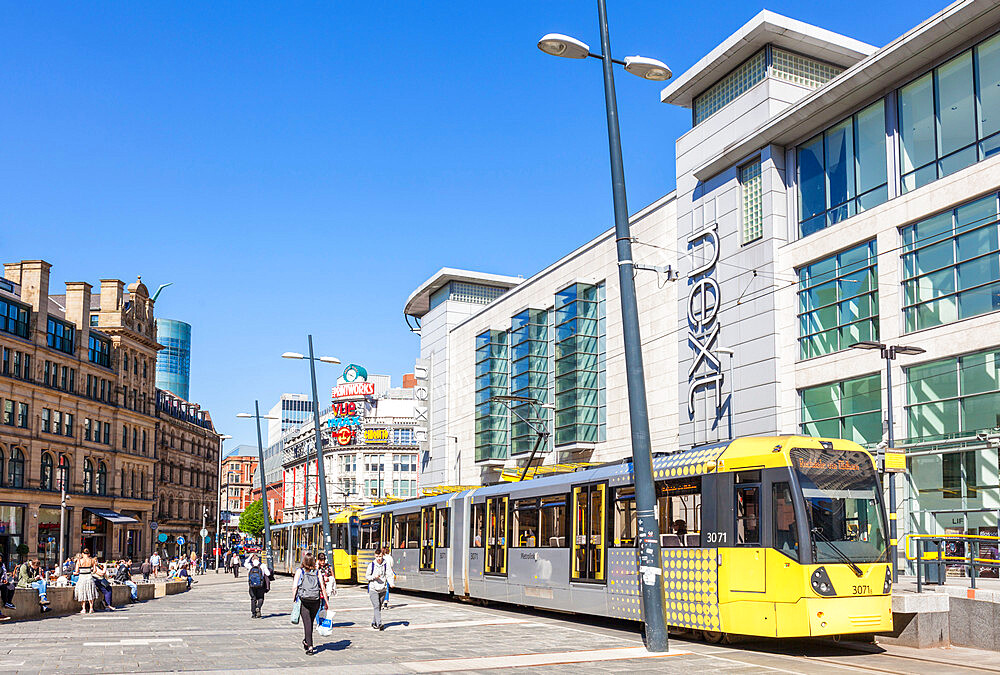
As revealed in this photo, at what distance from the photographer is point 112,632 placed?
20.9 m

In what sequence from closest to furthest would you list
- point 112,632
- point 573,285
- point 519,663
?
point 519,663 → point 112,632 → point 573,285

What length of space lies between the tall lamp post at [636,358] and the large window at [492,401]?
1826 inches

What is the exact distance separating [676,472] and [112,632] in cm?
1179

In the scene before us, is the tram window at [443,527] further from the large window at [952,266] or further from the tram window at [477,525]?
the large window at [952,266]

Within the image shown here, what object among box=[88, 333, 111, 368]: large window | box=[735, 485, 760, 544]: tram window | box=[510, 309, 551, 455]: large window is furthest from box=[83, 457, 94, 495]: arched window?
box=[735, 485, 760, 544]: tram window

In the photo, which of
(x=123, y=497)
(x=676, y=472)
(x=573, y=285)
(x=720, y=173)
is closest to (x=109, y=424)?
(x=123, y=497)

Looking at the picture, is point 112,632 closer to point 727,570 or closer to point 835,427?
point 727,570

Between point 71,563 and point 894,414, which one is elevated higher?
point 894,414

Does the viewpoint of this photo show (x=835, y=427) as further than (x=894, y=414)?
Yes

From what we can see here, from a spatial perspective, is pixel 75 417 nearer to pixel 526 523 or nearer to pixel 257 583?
pixel 257 583

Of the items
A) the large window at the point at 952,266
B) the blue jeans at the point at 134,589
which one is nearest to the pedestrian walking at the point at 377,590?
the blue jeans at the point at 134,589

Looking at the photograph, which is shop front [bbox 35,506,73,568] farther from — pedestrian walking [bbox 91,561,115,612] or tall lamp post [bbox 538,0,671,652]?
tall lamp post [bbox 538,0,671,652]

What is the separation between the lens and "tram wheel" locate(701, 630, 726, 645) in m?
17.3

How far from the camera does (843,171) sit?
36.4 metres
